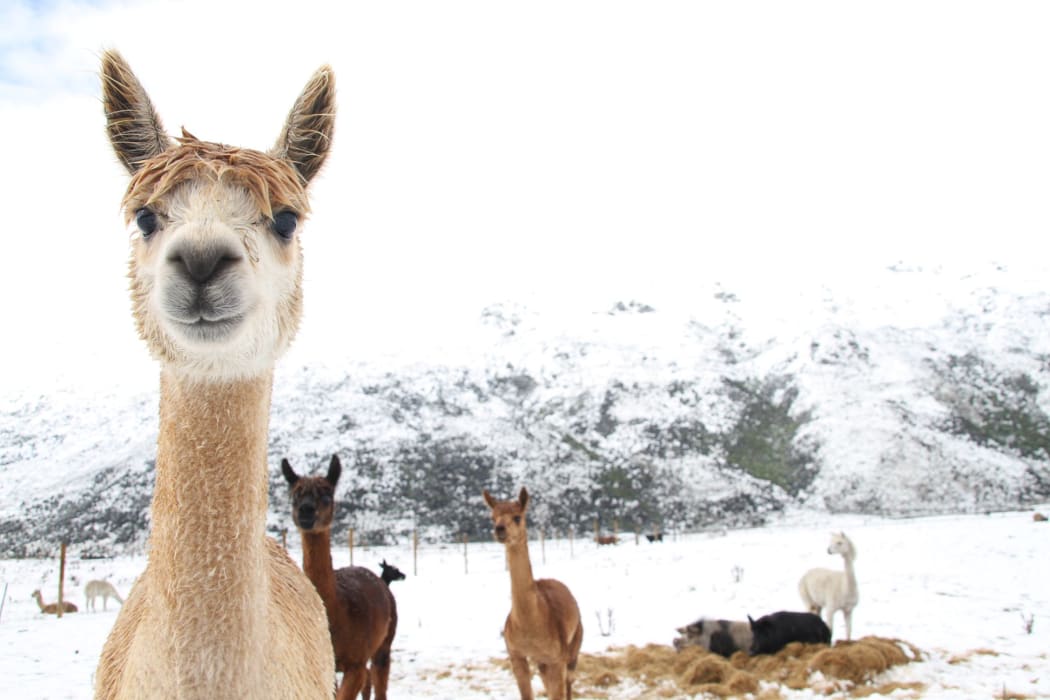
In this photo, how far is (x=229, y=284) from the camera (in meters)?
1.99

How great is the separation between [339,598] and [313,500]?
940 millimetres

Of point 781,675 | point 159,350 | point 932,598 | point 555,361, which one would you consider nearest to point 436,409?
point 555,361

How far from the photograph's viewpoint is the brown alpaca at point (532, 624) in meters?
6.52

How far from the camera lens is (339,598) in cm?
608

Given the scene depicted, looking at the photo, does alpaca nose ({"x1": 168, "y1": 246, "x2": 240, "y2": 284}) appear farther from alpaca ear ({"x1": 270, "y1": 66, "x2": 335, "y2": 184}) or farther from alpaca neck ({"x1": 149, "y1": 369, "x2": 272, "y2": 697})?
A: alpaca ear ({"x1": 270, "y1": 66, "x2": 335, "y2": 184})

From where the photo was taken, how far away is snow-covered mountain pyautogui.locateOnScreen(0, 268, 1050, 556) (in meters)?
39.9

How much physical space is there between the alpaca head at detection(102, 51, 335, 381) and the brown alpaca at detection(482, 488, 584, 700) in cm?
505

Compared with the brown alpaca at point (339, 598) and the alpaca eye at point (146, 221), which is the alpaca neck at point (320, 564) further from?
the alpaca eye at point (146, 221)

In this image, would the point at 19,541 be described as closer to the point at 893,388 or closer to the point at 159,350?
the point at 159,350

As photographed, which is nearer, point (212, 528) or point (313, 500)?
point (212, 528)

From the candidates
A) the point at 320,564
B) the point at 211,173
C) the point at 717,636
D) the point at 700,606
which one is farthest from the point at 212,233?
the point at 700,606

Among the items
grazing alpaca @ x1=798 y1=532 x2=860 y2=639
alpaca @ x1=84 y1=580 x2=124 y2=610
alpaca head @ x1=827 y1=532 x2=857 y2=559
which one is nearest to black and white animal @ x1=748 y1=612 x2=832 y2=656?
grazing alpaca @ x1=798 y1=532 x2=860 y2=639

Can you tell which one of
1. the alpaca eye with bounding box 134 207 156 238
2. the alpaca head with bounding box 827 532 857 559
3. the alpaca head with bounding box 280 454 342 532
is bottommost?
the alpaca head with bounding box 827 532 857 559

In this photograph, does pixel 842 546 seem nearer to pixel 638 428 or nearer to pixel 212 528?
pixel 212 528
